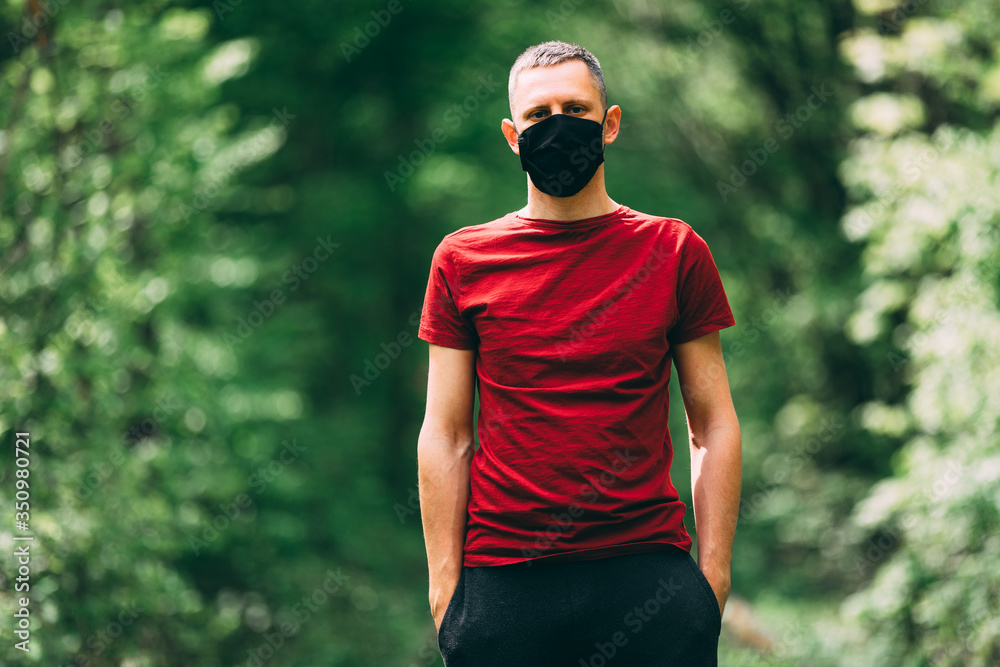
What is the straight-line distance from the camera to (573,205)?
2.19 metres

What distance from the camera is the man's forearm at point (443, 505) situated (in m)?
2.13

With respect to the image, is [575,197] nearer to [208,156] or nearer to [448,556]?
[448,556]

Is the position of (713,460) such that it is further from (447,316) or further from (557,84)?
(557,84)

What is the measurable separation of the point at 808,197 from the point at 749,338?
2.16m

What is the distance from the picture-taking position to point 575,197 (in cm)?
219

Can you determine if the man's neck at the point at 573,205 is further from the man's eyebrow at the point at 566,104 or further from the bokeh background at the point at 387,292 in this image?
the bokeh background at the point at 387,292

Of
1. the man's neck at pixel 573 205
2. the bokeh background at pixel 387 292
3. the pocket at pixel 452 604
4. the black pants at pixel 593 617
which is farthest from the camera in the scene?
the bokeh background at pixel 387 292

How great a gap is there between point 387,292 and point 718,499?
10.7m

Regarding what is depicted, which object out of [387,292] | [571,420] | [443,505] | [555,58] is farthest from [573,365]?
[387,292]

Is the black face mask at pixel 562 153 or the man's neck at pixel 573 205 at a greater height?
the black face mask at pixel 562 153

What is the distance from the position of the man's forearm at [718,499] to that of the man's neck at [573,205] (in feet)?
1.88


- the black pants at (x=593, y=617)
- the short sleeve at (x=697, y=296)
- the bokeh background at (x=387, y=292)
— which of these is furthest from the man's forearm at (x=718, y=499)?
the bokeh background at (x=387, y=292)

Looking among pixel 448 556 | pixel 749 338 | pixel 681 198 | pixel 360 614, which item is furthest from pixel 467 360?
pixel 681 198

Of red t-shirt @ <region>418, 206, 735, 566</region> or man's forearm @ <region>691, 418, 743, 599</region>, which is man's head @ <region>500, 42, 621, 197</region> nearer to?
red t-shirt @ <region>418, 206, 735, 566</region>
